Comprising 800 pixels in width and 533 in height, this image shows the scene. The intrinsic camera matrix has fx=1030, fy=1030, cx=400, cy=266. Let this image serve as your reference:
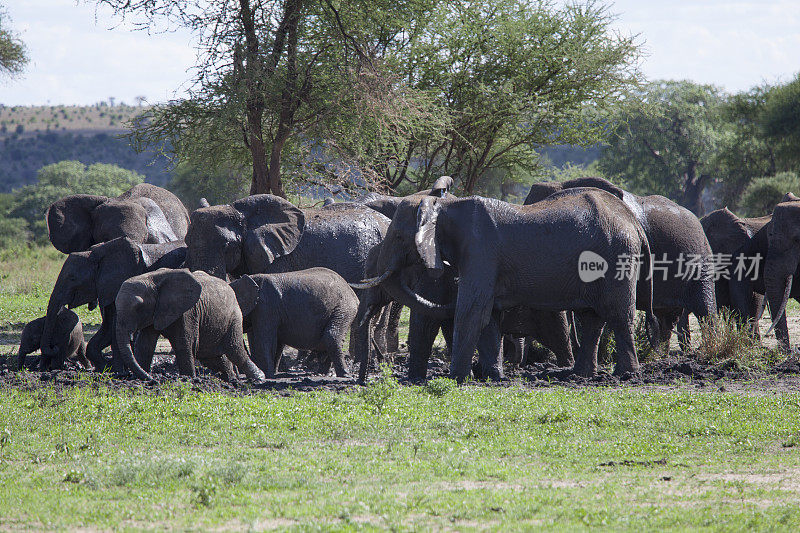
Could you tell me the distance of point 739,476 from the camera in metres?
7.62

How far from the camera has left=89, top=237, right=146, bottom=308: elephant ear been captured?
1498 cm

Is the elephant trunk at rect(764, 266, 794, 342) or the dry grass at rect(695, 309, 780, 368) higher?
the elephant trunk at rect(764, 266, 794, 342)

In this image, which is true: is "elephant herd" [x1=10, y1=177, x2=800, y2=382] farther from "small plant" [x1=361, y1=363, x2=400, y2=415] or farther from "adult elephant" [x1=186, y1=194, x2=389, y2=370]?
"small plant" [x1=361, y1=363, x2=400, y2=415]

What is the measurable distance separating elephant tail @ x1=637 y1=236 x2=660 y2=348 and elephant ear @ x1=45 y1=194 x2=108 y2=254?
10.6 m

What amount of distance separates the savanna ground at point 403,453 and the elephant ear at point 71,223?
7117 mm

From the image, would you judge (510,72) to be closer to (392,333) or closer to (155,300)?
(392,333)

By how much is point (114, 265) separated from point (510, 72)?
14689 millimetres

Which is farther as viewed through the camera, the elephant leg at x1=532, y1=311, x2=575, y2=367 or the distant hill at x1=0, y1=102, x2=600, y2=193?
the distant hill at x1=0, y1=102, x2=600, y2=193

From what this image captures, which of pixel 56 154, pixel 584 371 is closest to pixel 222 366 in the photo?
pixel 584 371

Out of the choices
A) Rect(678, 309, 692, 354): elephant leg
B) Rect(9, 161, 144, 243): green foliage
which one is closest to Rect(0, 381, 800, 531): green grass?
Rect(678, 309, 692, 354): elephant leg

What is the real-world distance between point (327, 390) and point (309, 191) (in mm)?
15867

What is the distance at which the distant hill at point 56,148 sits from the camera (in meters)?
108

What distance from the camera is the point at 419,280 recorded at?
12906mm

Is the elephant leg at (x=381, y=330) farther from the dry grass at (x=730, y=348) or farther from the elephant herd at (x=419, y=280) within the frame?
the dry grass at (x=730, y=348)
